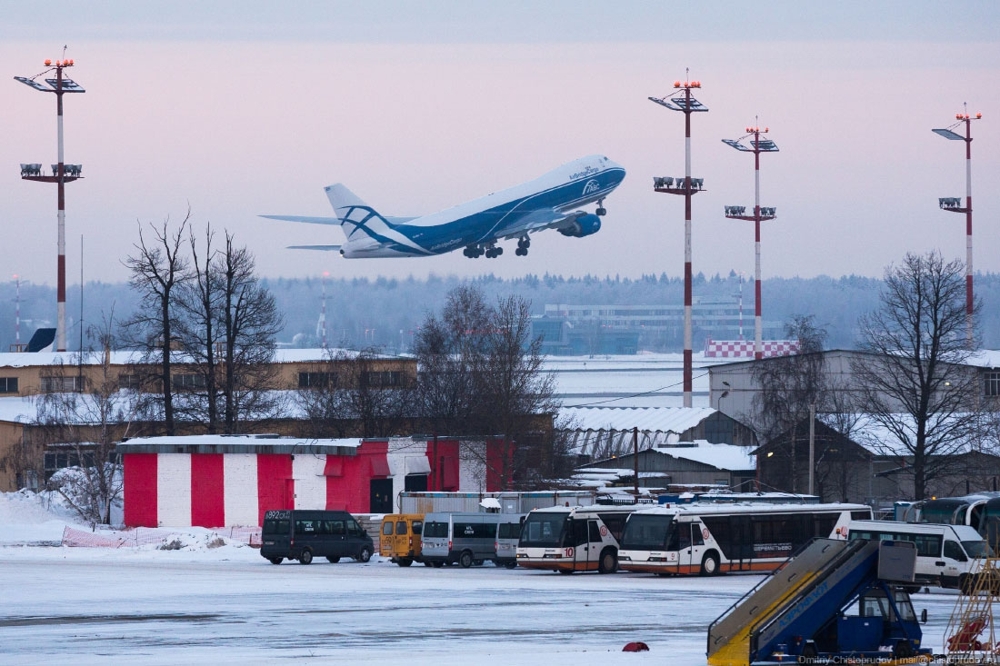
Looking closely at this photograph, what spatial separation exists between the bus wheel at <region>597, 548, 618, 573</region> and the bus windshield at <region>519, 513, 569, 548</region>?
1.71 metres

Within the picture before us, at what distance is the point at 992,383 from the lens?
93.1m

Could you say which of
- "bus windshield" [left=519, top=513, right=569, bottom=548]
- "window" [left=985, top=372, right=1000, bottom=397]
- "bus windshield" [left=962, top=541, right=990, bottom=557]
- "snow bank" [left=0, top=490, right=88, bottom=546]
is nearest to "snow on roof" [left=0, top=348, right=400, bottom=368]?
"snow bank" [left=0, top=490, right=88, bottom=546]

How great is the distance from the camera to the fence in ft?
191

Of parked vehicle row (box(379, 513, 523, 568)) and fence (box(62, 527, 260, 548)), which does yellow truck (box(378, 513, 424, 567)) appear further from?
fence (box(62, 527, 260, 548))

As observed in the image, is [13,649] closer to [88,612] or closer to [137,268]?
Answer: [88,612]

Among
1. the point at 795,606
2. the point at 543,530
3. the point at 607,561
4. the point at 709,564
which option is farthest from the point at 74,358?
the point at 795,606

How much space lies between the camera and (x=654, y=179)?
103312 millimetres

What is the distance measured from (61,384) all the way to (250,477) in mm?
35877

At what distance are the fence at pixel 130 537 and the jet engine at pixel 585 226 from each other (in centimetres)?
4694

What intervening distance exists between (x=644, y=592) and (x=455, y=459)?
39.8 meters

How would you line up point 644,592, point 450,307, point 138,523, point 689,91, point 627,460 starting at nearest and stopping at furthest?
point 644,592 < point 138,523 < point 627,460 < point 689,91 < point 450,307

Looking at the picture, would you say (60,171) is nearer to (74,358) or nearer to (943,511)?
(74,358)

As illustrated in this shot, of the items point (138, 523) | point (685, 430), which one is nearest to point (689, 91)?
point (685, 430)

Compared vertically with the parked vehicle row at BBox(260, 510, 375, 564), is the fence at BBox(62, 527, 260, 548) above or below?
below
